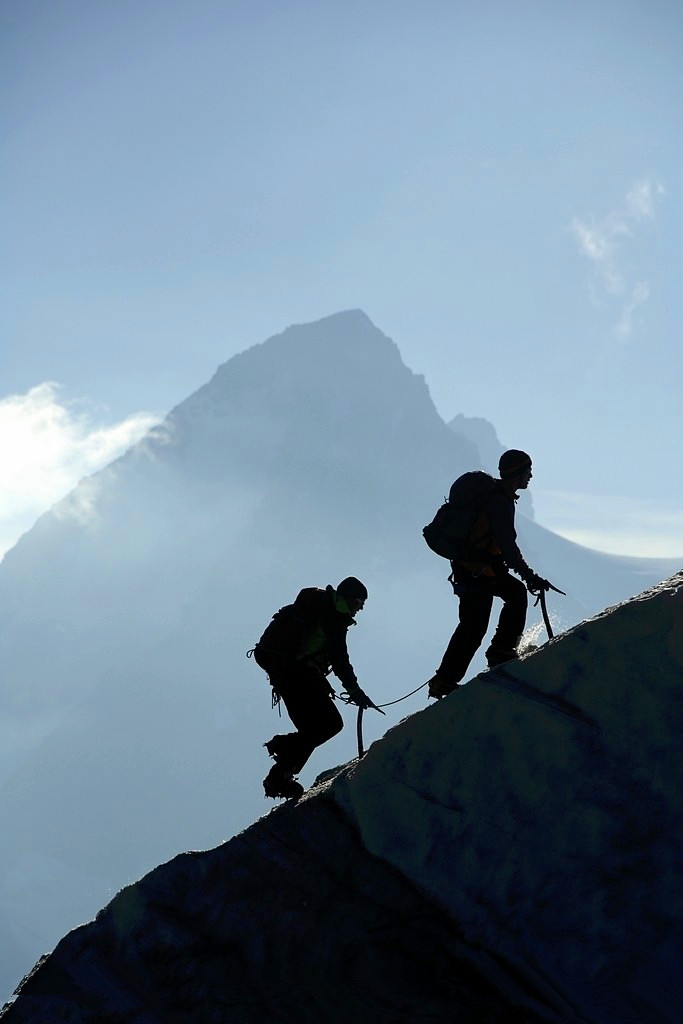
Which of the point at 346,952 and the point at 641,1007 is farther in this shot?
the point at 346,952

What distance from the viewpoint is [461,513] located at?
888 centimetres

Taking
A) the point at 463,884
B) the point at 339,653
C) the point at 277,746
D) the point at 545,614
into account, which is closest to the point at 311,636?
the point at 339,653

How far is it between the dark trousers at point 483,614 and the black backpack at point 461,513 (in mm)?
446

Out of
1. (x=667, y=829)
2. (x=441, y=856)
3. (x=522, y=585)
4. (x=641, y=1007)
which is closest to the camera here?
(x=641, y=1007)

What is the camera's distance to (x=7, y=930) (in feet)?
594

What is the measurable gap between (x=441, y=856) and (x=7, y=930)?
681 feet

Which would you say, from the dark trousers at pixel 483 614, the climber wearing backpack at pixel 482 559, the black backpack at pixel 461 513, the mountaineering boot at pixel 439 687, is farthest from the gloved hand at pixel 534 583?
the mountaineering boot at pixel 439 687

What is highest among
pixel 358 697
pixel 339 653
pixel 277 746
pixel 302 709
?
pixel 339 653

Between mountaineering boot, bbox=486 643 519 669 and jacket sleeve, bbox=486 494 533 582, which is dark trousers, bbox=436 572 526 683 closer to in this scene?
mountaineering boot, bbox=486 643 519 669

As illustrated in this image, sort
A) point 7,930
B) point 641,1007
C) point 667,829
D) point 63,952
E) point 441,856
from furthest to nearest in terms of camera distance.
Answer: point 7,930
point 63,952
point 441,856
point 667,829
point 641,1007

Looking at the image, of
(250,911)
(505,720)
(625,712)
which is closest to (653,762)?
(625,712)

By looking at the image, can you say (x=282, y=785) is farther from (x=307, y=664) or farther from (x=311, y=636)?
(x=311, y=636)

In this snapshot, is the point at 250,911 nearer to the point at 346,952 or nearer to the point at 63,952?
the point at 346,952

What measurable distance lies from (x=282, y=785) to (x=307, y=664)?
128 centimetres
